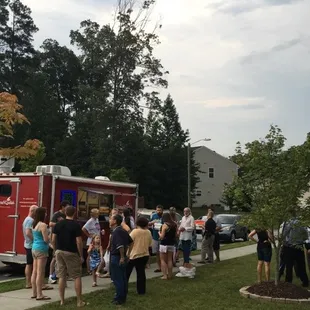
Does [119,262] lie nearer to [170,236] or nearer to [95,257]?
[95,257]

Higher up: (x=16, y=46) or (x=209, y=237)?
(x=16, y=46)

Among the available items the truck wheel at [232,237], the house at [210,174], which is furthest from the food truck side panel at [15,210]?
the house at [210,174]

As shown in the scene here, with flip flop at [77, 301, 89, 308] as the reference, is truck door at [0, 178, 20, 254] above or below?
above

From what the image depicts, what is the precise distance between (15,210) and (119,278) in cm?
457

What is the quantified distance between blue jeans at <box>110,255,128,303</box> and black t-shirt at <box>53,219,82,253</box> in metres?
0.84

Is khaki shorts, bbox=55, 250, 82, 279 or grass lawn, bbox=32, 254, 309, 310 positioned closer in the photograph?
khaki shorts, bbox=55, 250, 82, 279

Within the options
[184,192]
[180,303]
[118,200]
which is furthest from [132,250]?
[184,192]

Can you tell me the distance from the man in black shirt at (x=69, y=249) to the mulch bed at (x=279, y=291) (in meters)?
3.31

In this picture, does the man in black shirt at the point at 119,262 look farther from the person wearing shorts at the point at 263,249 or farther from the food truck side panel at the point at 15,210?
the food truck side panel at the point at 15,210

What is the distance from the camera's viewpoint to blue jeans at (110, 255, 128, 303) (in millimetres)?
8469

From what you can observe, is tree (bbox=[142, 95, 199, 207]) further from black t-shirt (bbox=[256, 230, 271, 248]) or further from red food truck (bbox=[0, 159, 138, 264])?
black t-shirt (bbox=[256, 230, 271, 248])

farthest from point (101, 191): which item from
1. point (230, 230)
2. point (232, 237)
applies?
point (232, 237)

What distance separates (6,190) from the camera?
487 inches

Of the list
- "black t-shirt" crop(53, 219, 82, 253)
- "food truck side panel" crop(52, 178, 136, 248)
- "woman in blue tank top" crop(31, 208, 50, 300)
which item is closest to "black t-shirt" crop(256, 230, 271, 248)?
"black t-shirt" crop(53, 219, 82, 253)
